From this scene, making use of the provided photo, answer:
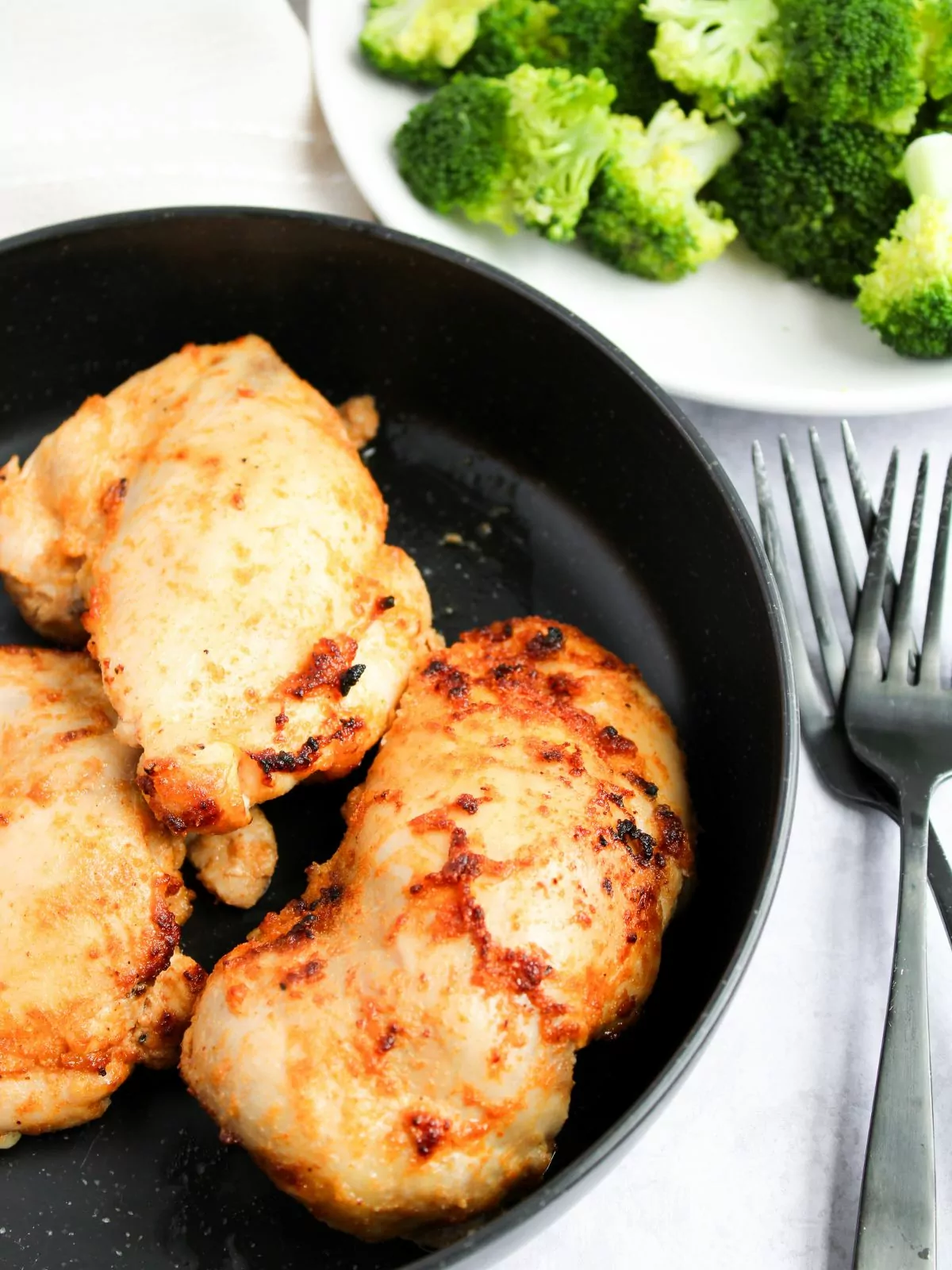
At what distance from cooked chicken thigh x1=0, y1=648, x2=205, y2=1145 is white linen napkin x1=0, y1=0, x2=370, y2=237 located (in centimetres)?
155

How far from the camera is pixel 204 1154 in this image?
1.99 meters

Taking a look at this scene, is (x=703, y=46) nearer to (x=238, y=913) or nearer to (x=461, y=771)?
(x=461, y=771)

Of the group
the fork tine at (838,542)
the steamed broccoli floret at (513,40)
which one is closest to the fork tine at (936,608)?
the fork tine at (838,542)

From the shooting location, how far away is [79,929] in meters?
1.91

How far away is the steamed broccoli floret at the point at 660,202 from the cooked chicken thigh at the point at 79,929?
1.66 m

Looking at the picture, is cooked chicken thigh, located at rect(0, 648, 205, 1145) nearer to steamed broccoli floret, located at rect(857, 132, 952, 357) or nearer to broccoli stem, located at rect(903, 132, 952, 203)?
steamed broccoli floret, located at rect(857, 132, 952, 357)

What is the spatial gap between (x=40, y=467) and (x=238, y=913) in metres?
0.92

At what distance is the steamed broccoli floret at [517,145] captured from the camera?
9.28ft

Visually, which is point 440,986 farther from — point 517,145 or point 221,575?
point 517,145

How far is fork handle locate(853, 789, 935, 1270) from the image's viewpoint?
190cm

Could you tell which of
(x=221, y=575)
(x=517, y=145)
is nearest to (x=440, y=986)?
(x=221, y=575)

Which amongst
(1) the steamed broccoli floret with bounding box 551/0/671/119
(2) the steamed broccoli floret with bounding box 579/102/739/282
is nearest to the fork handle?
(2) the steamed broccoli floret with bounding box 579/102/739/282

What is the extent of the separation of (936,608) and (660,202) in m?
1.12

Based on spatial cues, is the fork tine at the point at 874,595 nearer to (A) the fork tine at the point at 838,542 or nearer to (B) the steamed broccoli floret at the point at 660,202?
(A) the fork tine at the point at 838,542
